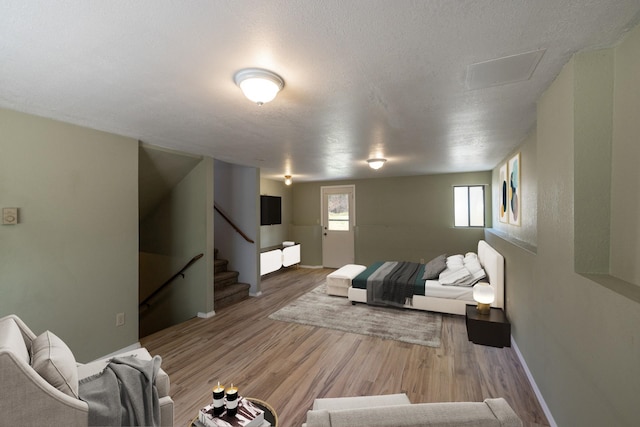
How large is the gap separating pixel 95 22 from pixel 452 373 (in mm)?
3467

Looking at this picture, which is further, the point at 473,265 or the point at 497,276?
the point at 473,265

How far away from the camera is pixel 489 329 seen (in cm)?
286

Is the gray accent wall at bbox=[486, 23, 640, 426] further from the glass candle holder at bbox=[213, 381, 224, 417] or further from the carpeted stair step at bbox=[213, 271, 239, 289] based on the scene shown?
the carpeted stair step at bbox=[213, 271, 239, 289]

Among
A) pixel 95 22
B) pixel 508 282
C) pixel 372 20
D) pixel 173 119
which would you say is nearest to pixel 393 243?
pixel 508 282

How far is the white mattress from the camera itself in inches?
→ 148

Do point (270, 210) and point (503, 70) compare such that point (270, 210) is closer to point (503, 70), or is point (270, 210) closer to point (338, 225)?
point (338, 225)

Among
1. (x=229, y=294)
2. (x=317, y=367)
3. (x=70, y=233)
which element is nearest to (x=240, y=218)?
(x=229, y=294)

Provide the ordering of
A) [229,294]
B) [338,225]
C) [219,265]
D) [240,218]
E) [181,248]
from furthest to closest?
[338,225], [240,218], [219,265], [229,294], [181,248]

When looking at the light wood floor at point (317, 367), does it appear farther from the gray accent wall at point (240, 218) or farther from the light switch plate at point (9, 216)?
the light switch plate at point (9, 216)

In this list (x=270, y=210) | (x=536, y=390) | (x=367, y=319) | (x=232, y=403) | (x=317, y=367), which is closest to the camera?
(x=232, y=403)

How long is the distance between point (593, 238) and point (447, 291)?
2613 millimetres

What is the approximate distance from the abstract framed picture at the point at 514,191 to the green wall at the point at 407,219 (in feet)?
6.69

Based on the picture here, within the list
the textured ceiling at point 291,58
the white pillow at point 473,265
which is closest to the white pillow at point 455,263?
the white pillow at point 473,265

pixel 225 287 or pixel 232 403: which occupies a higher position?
pixel 232 403
